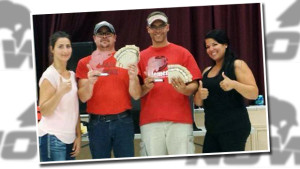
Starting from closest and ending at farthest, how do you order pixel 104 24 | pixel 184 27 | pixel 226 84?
pixel 226 84, pixel 104 24, pixel 184 27

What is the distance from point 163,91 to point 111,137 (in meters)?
0.61

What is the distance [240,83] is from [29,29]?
2.00m

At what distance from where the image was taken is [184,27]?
2799 millimetres

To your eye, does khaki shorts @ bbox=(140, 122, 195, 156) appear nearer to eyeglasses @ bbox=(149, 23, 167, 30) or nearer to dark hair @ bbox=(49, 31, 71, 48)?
eyeglasses @ bbox=(149, 23, 167, 30)

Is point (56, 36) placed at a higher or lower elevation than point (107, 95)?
higher

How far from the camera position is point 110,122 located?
252 cm

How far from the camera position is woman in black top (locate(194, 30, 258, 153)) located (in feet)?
8.36

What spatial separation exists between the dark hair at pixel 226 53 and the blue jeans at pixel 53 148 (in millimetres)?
1545

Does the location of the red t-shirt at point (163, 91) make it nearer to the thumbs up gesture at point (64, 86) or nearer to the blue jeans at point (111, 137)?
the blue jeans at point (111, 137)

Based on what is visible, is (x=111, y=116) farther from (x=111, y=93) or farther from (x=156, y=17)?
(x=156, y=17)

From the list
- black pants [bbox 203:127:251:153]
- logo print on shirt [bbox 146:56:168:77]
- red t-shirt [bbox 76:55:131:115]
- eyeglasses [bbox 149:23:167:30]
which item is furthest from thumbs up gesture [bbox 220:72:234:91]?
red t-shirt [bbox 76:55:131:115]

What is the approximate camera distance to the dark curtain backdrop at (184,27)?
270 cm

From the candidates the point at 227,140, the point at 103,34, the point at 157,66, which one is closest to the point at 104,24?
the point at 103,34

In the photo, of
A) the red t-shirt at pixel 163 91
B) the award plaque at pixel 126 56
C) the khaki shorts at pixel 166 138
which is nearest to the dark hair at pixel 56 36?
the award plaque at pixel 126 56
